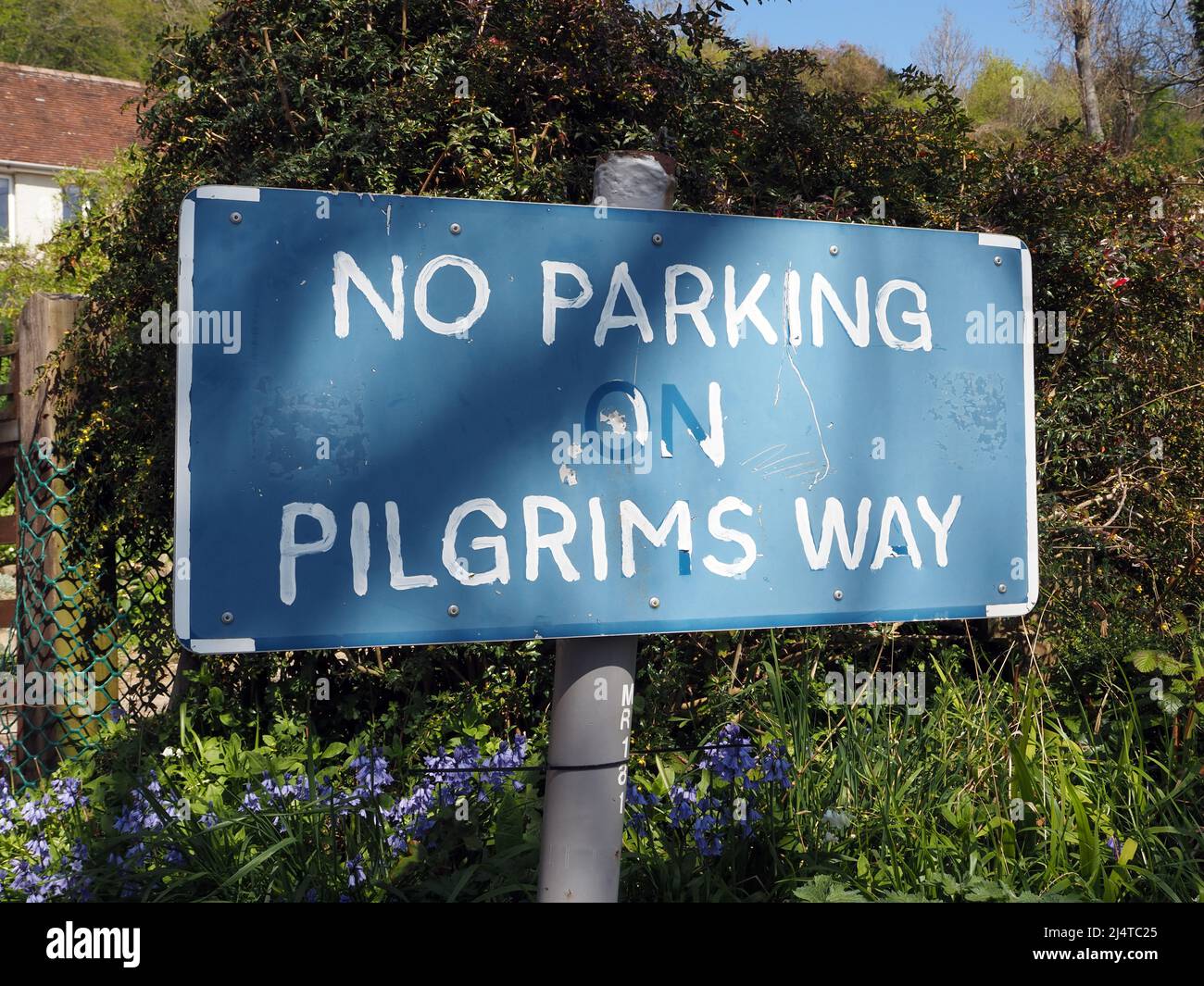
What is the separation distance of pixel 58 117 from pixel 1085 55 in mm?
23863

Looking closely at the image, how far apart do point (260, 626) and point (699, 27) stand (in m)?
3.52

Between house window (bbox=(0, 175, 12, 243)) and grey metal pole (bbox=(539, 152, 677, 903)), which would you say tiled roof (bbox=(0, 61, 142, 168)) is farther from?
grey metal pole (bbox=(539, 152, 677, 903))

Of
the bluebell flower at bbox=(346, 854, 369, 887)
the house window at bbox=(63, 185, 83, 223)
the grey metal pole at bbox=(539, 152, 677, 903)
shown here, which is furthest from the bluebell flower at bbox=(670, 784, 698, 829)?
the house window at bbox=(63, 185, 83, 223)

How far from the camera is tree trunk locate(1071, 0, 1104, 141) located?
2034cm

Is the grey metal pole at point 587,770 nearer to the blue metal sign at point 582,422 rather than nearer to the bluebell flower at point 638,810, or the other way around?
the blue metal sign at point 582,422

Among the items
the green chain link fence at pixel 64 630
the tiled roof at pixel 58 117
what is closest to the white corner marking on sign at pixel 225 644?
the green chain link fence at pixel 64 630

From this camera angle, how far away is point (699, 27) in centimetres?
402

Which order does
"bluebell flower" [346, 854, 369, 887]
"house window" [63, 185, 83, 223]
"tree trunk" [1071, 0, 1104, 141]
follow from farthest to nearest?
1. "tree trunk" [1071, 0, 1104, 141]
2. "house window" [63, 185, 83, 223]
3. "bluebell flower" [346, 854, 369, 887]

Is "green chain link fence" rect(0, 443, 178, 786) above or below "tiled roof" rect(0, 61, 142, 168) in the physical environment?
below

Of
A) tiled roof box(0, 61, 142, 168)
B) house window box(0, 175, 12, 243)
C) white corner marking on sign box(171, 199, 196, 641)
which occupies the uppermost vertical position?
tiled roof box(0, 61, 142, 168)

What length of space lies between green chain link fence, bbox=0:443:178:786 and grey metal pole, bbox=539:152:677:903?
300 cm

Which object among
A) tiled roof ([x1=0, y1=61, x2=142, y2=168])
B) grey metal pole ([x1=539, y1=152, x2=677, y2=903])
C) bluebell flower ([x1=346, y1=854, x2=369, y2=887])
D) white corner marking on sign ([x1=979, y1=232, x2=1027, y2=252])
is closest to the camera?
grey metal pole ([x1=539, y1=152, x2=677, y2=903])

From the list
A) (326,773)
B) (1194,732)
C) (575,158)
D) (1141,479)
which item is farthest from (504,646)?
(1141,479)

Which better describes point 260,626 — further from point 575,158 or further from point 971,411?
point 575,158
